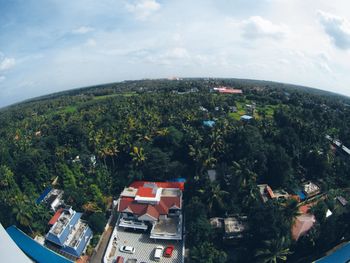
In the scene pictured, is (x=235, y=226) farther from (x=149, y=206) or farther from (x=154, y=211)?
(x=149, y=206)

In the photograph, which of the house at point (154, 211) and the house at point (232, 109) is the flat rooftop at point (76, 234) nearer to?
the house at point (154, 211)

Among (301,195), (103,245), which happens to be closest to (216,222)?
(103,245)

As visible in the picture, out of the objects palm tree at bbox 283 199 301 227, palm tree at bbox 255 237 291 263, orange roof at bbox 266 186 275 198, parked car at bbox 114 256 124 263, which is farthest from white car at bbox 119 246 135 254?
orange roof at bbox 266 186 275 198

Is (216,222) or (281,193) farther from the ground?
(281,193)

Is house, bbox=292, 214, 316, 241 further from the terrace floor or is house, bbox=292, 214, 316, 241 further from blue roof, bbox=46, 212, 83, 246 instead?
blue roof, bbox=46, 212, 83, 246

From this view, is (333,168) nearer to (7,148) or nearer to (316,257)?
(316,257)
